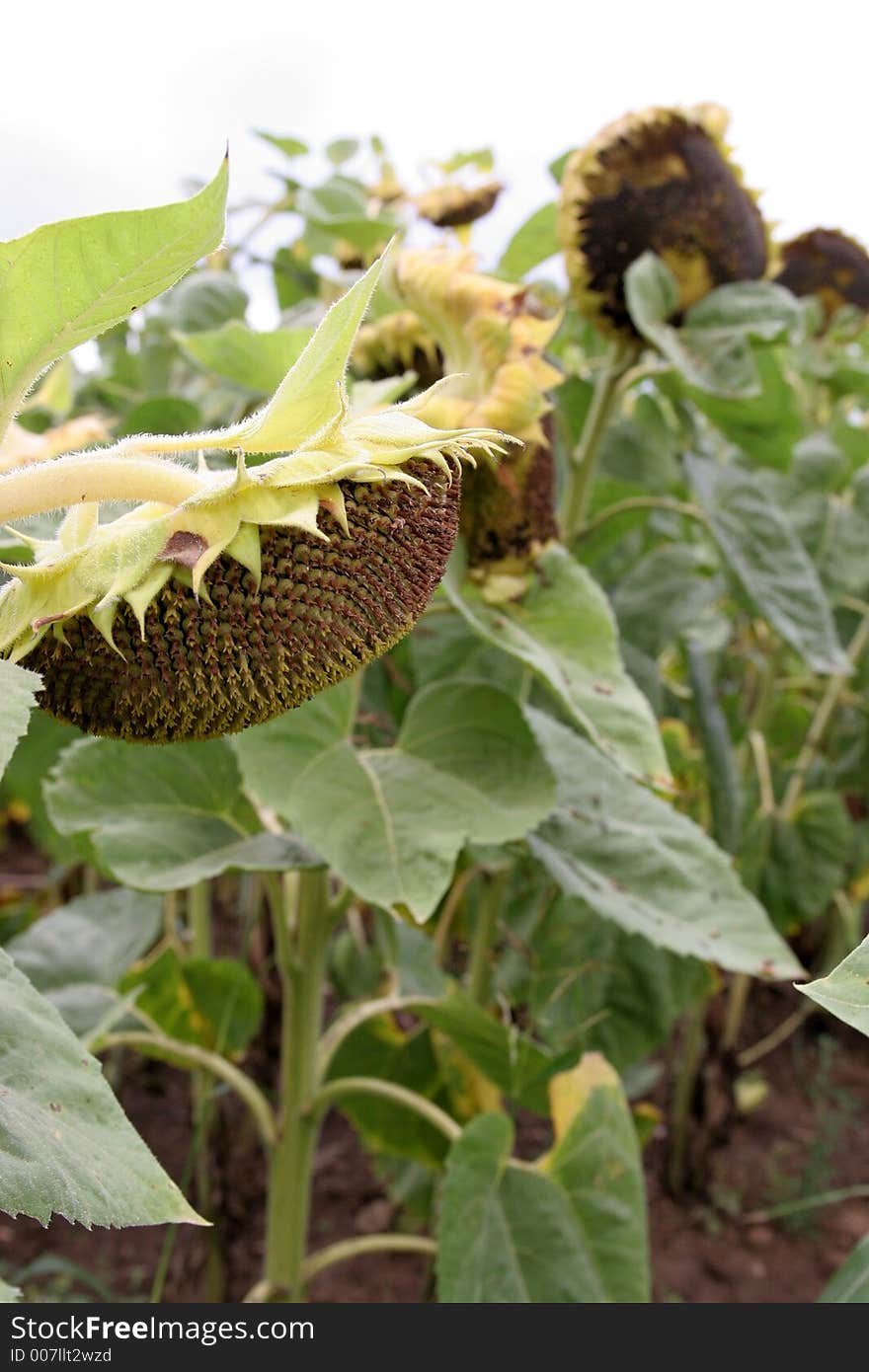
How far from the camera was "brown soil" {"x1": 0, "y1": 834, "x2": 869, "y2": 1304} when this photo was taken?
1549 mm

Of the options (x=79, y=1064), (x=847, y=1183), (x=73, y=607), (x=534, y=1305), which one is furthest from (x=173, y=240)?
(x=847, y=1183)

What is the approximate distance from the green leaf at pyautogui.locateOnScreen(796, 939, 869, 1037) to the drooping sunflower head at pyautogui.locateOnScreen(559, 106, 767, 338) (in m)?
0.80

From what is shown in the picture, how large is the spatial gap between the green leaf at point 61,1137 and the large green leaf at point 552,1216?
1.51 ft

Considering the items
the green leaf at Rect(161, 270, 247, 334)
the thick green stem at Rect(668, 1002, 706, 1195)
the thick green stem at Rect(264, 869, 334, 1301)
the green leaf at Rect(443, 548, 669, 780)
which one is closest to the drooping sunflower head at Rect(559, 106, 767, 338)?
the green leaf at Rect(443, 548, 669, 780)

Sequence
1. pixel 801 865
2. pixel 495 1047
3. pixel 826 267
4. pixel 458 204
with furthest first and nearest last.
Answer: pixel 801 865
pixel 826 267
pixel 458 204
pixel 495 1047

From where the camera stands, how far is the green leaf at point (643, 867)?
0.86 m

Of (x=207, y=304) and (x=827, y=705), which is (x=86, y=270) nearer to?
(x=207, y=304)

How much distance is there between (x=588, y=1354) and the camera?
833 millimetres

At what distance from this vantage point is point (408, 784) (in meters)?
0.80

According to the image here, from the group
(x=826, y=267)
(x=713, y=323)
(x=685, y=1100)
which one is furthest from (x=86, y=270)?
(x=685, y=1100)

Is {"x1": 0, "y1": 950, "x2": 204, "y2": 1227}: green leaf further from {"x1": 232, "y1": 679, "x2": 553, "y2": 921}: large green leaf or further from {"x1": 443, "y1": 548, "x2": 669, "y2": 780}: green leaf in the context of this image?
{"x1": 443, "y1": 548, "x2": 669, "y2": 780}: green leaf

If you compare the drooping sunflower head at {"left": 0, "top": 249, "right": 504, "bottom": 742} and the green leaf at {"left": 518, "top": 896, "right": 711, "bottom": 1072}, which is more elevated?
the drooping sunflower head at {"left": 0, "top": 249, "right": 504, "bottom": 742}

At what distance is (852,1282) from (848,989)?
0.50 meters

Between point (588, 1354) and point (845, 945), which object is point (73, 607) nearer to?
point (588, 1354)
